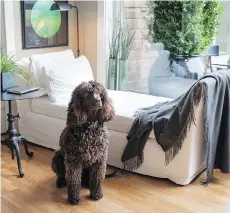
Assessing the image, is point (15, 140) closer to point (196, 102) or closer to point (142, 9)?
point (196, 102)

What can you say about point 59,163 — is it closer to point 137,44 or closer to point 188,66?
point 188,66

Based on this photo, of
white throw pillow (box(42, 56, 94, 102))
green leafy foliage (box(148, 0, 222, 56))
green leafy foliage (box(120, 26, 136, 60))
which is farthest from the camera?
green leafy foliage (box(120, 26, 136, 60))

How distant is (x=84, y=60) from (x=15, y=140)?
45.4 inches

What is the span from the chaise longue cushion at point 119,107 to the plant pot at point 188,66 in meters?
0.58

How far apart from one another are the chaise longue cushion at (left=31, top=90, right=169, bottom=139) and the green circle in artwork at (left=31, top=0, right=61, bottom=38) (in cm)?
89

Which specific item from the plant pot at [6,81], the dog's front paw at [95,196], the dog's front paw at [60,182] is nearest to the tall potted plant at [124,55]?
the plant pot at [6,81]

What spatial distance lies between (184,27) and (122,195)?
77.4 inches

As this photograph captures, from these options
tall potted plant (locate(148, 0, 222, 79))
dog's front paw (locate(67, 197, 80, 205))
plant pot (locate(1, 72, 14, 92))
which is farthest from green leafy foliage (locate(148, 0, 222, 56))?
dog's front paw (locate(67, 197, 80, 205))

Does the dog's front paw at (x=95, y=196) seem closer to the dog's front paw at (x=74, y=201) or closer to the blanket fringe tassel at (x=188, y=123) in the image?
the dog's front paw at (x=74, y=201)

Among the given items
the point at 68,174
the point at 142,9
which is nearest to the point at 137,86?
the point at 142,9

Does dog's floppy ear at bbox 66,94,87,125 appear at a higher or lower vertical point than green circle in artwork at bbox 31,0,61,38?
lower

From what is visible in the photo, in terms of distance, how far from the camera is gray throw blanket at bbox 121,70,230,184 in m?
2.52

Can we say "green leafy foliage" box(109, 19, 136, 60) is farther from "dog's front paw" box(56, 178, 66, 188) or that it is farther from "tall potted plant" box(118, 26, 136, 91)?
"dog's front paw" box(56, 178, 66, 188)

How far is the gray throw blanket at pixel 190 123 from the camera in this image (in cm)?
252
